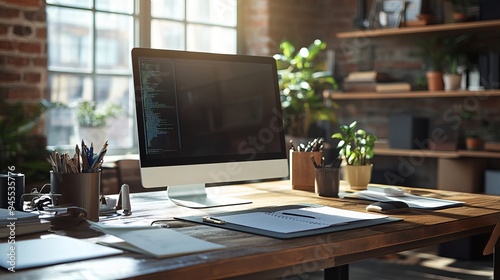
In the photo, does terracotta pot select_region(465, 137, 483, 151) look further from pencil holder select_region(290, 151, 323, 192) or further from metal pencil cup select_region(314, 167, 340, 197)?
metal pencil cup select_region(314, 167, 340, 197)

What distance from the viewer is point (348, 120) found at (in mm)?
5496

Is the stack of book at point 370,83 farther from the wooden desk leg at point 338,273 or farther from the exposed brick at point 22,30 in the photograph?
the wooden desk leg at point 338,273

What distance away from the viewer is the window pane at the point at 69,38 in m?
4.34

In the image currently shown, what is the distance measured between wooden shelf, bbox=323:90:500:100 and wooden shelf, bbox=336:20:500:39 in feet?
1.39

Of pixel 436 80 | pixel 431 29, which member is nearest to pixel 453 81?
pixel 436 80

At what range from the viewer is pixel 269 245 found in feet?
4.97

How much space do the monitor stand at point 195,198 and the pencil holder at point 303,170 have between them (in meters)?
0.35

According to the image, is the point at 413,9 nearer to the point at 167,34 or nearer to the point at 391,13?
the point at 391,13

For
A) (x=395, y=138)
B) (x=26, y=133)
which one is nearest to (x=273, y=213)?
(x=26, y=133)

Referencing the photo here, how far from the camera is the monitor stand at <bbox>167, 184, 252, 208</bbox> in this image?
7.12ft

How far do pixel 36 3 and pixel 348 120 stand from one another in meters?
2.59

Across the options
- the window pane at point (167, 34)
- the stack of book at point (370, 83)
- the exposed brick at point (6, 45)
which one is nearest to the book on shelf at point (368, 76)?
the stack of book at point (370, 83)

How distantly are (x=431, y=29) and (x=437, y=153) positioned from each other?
0.84 metres

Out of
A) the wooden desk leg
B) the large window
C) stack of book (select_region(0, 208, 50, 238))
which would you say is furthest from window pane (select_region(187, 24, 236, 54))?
stack of book (select_region(0, 208, 50, 238))
